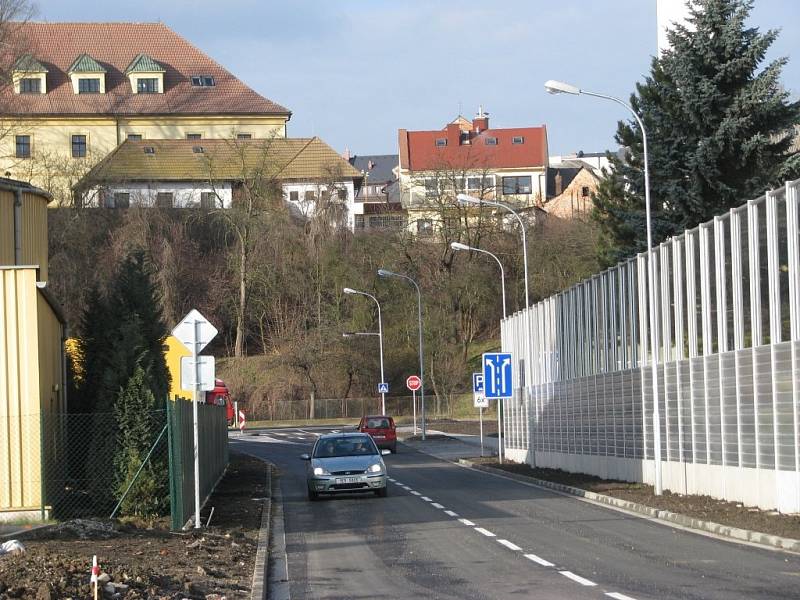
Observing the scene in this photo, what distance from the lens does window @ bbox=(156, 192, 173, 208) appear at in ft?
259

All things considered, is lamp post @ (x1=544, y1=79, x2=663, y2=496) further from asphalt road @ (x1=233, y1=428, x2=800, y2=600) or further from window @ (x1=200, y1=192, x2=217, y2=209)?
window @ (x1=200, y1=192, x2=217, y2=209)

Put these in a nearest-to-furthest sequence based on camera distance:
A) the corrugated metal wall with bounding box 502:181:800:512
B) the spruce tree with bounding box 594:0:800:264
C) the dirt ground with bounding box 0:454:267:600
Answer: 1. the dirt ground with bounding box 0:454:267:600
2. the corrugated metal wall with bounding box 502:181:800:512
3. the spruce tree with bounding box 594:0:800:264

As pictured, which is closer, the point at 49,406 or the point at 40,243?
the point at 49,406

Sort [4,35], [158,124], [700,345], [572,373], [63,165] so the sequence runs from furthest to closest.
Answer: [158,124] → [63,165] → [4,35] → [572,373] → [700,345]

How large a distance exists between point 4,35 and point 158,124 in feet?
137

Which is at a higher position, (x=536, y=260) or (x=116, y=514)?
(x=536, y=260)

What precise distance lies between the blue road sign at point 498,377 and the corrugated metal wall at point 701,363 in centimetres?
169

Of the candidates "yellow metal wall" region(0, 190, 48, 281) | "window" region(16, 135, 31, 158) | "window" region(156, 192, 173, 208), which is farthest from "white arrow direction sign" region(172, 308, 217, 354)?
"window" region(16, 135, 31, 158)

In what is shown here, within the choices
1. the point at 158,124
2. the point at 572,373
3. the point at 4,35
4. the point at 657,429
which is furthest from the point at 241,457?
the point at 158,124

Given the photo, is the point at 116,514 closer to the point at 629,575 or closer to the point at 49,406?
the point at 49,406

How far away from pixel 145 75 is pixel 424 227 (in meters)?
29.3

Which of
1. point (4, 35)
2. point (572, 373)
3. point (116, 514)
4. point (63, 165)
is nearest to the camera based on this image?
point (116, 514)

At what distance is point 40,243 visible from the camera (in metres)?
30.8

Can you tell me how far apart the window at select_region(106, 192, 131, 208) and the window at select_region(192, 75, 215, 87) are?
2254cm
